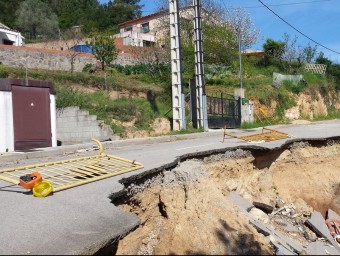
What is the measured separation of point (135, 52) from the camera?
34188 mm

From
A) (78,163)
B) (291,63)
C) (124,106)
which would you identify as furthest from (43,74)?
(291,63)

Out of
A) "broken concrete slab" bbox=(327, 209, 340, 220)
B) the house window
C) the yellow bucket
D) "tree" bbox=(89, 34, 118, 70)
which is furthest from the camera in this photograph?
the house window

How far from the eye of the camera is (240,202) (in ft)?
27.2

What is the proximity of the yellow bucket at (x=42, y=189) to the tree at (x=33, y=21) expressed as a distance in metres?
51.2

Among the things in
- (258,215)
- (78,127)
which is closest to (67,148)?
(258,215)

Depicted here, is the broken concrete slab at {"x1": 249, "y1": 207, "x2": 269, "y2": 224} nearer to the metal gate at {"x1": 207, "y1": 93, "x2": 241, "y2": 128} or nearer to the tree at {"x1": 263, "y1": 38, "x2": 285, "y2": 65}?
the metal gate at {"x1": 207, "y1": 93, "x2": 241, "y2": 128}

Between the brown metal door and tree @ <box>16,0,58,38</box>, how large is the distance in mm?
42412

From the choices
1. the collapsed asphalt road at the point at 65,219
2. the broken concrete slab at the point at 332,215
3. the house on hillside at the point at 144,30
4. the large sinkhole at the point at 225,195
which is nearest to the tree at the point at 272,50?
the house on hillside at the point at 144,30

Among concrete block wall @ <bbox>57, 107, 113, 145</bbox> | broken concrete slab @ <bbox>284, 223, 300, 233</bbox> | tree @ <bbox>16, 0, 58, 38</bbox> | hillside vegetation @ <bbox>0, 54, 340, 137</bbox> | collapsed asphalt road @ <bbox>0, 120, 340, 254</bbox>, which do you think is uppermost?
tree @ <bbox>16, 0, 58, 38</bbox>

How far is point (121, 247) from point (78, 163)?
4.58 metres

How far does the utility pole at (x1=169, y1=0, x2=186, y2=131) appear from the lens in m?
19.2

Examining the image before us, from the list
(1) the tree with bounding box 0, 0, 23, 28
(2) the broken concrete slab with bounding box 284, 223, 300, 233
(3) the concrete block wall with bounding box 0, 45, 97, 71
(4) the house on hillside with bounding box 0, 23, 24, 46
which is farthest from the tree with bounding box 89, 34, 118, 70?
(1) the tree with bounding box 0, 0, 23, 28

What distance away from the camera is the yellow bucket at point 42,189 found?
609 cm

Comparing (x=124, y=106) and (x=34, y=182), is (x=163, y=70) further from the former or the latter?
(x=34, y=182)
